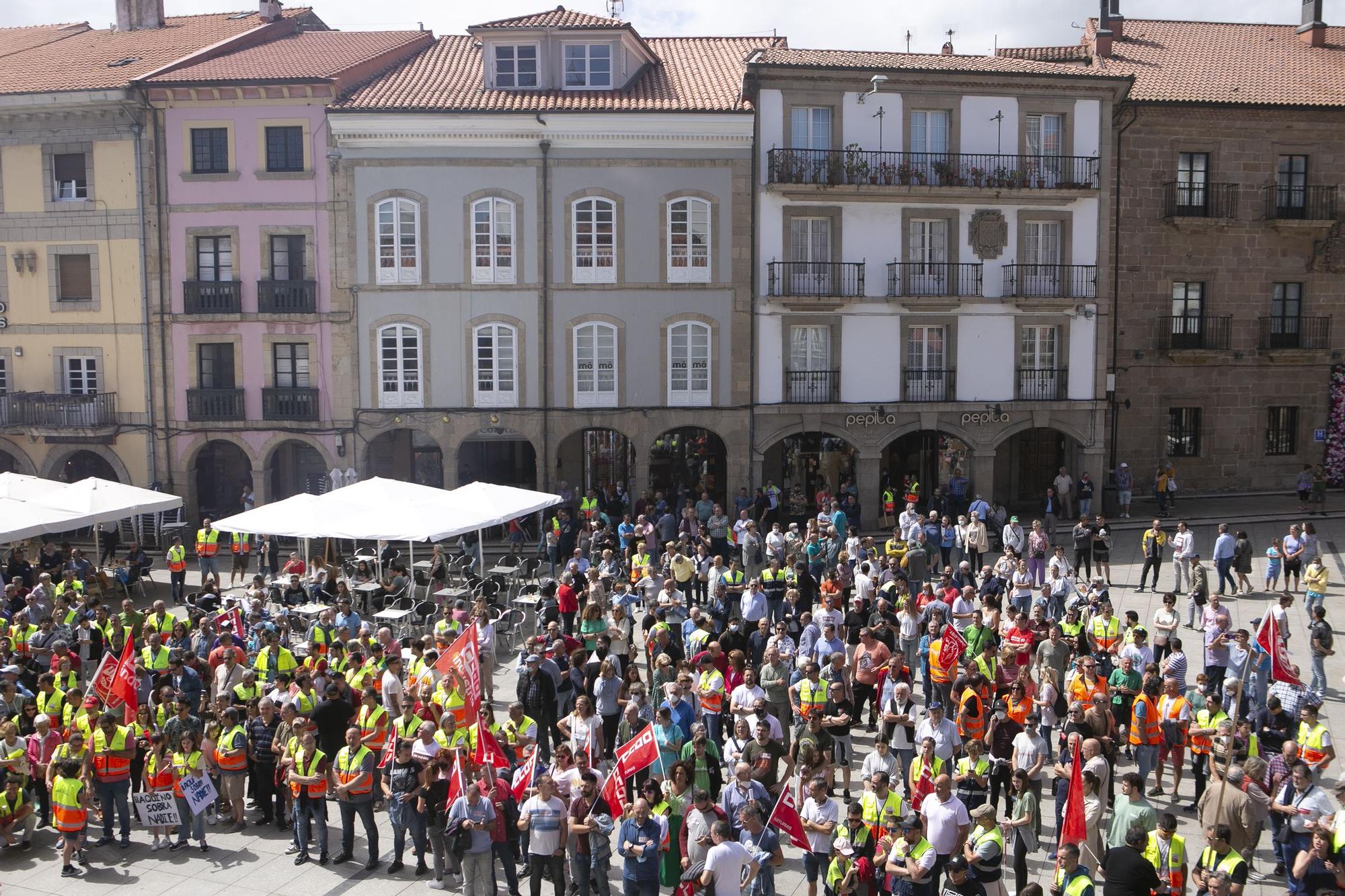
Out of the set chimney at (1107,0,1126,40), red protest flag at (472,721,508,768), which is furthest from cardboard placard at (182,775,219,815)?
chimney at (1107,0,1126,40)

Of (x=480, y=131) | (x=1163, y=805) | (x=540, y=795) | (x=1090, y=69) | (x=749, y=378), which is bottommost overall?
(x=1163, y=805)

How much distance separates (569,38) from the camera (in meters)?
31.7

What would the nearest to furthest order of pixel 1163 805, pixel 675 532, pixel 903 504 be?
pixel 1163 805
pixel 675 532
pixel 903 504

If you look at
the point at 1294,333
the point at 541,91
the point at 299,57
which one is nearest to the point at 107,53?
the point at 299,57

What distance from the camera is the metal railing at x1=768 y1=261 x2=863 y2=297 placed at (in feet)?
101

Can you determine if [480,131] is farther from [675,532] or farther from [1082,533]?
[1082,533]

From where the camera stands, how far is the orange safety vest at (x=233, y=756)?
13055mm

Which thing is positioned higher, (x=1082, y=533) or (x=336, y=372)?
(x=336, y=372)

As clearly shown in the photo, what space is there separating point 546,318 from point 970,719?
19806mm

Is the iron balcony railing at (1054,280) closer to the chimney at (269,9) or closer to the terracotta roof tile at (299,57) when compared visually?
the terracotta roof tile at (299,57)

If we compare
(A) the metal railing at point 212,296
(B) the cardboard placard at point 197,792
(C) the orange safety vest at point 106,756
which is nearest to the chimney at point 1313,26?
(A) the metal railing at point 212,296

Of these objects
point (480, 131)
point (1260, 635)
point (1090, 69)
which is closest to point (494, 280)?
point (480, 131)

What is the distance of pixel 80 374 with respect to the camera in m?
32.0

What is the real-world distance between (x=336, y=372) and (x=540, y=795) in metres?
22.0
